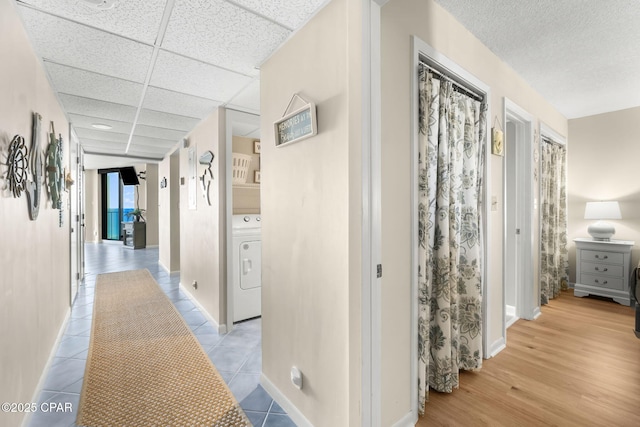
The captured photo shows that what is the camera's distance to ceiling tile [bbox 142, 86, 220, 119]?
262 centimetres

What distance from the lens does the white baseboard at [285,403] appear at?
1.63 metres

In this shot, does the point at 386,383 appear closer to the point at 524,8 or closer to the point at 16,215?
the point at 16,215

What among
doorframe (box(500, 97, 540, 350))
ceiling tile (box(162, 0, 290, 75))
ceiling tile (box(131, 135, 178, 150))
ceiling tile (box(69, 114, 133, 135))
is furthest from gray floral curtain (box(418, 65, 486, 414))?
ceiling tile (box(131, 135, 178, 150))

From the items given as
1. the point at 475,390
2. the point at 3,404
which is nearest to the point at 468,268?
the point at 475,390

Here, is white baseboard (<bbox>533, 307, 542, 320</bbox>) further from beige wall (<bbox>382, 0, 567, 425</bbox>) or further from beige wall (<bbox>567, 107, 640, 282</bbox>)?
beige wall (<bbox>382, 0, 567, 425</bbox>)

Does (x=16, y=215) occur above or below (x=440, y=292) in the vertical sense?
above

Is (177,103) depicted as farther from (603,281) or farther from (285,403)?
(603,281)

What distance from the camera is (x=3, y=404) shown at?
1.30 metres

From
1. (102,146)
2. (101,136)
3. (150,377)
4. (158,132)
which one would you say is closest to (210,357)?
(150,377)

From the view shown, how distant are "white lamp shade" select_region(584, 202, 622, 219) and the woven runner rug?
483 cm

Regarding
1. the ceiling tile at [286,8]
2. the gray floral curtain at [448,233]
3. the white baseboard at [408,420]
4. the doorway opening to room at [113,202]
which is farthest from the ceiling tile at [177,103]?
the doorway opening to room at [113,202]

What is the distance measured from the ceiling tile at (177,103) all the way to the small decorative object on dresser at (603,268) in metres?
5.03

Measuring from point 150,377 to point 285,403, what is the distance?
3.59 ft

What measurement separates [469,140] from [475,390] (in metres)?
1.72
